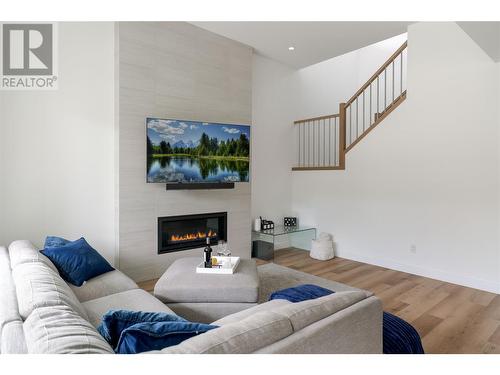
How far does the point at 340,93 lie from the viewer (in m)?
6.57

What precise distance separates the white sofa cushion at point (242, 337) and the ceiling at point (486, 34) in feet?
8.74

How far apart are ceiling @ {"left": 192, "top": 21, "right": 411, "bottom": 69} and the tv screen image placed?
1.29m

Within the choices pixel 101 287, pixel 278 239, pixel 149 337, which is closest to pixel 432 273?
pixel 278 239

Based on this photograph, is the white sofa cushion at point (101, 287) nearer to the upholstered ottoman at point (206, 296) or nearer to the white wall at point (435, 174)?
the upholstered ottoman at point (206, 296)

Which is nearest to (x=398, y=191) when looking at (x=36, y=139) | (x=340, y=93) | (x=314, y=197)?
(x=314, y=197)

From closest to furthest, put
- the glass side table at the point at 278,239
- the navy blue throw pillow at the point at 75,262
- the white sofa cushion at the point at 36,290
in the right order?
the white sofa cushion at the point at 36,290 → the navy blue throw pillow at the point at 75,262 → the glass side table at the point at 278,239

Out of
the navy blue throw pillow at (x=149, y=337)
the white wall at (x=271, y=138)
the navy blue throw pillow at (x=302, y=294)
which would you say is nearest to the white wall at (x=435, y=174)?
the white wall at (x=271, y=138)

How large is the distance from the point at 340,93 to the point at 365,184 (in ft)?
8.96

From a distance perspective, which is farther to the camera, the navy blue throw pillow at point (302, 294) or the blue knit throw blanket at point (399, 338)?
the navy blue throw pillow at point (302, 294)

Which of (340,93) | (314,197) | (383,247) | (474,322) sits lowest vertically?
(474,322)

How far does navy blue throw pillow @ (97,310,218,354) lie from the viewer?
42.9 inches

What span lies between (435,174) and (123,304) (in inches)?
152

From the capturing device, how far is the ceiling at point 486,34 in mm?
2402

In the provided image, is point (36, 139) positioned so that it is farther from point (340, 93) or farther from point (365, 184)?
point (340, 93)
